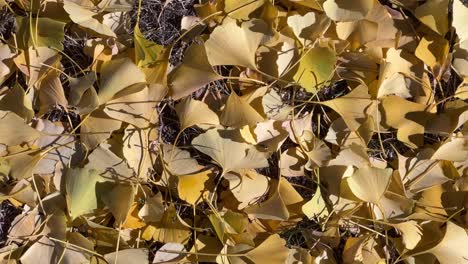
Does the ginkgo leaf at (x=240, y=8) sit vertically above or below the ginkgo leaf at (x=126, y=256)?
above


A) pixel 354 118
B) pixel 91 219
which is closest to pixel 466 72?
pixel 354 118

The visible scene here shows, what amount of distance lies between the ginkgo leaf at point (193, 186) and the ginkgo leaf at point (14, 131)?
7.6 inches

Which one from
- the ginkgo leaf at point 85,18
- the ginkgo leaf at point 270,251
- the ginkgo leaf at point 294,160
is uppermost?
the ginkgo leaf at point 85,18

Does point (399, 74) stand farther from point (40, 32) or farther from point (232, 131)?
point (40, 32)

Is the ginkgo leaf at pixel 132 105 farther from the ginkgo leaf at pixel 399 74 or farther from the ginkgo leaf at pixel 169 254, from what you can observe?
the ginkgo leaf at pixel 399 74

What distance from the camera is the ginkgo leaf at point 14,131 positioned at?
2.32ft

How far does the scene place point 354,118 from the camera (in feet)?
2.43

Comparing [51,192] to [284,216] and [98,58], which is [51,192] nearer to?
[98,58]

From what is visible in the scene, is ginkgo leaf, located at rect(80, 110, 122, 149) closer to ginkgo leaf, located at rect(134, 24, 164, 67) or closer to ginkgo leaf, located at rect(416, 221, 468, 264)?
ginkgo leaf, located at rect(134, 24, 164, 67)

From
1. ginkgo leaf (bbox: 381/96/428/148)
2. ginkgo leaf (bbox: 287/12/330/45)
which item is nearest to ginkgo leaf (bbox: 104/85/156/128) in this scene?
ginkgo leaf (bbox: 287/12/330/45)

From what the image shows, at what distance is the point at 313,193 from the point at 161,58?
0.27 metres

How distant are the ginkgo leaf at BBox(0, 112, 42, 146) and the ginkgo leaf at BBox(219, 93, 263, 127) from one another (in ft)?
0.80

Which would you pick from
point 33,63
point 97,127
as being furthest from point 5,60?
point 97,127

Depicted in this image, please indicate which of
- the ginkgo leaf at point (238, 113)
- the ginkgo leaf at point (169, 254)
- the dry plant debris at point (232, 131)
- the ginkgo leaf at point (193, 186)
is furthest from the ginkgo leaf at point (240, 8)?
the ginkgo leaf at point (169, 254)
